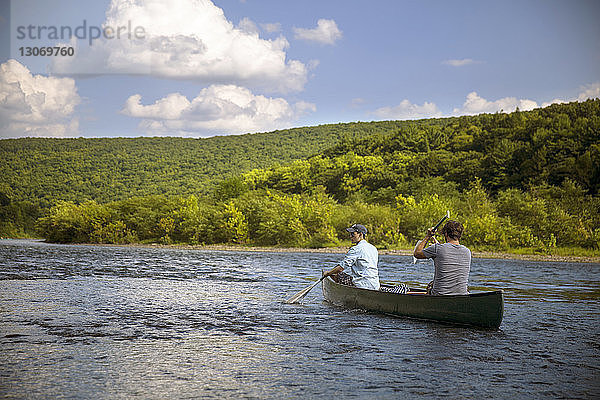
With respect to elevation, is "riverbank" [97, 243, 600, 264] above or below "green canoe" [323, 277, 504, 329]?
below

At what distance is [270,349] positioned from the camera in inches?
428

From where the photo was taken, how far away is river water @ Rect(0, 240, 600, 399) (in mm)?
8219

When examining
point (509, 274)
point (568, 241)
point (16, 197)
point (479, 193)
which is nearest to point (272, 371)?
point (509, 274)

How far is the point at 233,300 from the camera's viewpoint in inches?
712

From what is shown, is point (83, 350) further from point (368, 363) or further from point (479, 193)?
point (479, 193)

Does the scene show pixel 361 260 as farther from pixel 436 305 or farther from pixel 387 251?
pixel 387 251

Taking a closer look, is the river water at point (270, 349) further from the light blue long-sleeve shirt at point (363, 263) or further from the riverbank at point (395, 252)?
the riverbank at point (395, 252)

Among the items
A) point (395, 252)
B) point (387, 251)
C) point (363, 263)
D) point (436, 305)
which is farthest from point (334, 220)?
point (436, 305)

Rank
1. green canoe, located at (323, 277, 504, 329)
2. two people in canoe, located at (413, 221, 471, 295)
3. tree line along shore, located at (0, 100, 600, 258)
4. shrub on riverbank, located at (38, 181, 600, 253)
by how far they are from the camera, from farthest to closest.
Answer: tree line along shore, located at (0, 100, 600, 258)
shrub on riverbank, located at (38, 181, 600, 253)
two people in canoe, located at (413, 221, 471, 295)
green canoe, located at (323, 277, 504, 329)

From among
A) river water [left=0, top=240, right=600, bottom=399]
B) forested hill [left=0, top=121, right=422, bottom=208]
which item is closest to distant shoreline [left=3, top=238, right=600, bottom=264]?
river water [left=0, top=240, right=600, bottom=399]

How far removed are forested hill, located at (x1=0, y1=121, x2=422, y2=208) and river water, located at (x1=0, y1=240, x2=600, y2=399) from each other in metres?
85.1

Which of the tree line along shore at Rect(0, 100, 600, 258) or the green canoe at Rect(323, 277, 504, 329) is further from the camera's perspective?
the tree line along shore at Rect(0, 100, 600, 258)

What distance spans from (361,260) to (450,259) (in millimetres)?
2988

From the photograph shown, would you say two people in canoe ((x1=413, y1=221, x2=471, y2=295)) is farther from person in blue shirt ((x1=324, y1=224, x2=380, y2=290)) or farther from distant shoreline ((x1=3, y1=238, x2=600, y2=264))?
distant shoreline ((x1=3, y1=238, x2=600, y2=264))
